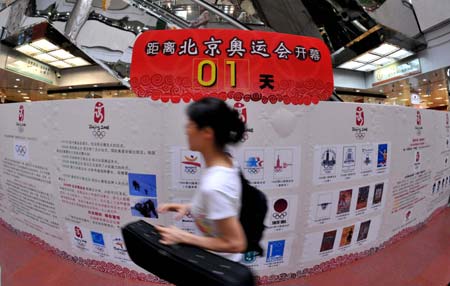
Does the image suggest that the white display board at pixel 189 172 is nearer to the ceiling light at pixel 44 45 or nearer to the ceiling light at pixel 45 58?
the ceiling light at pixel 44 45

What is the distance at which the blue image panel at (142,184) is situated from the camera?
2229 mm

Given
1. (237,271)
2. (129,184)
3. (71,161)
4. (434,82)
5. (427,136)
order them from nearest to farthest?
(237,271) → (129,184) → (71,161) → (427,136) → (434,82)

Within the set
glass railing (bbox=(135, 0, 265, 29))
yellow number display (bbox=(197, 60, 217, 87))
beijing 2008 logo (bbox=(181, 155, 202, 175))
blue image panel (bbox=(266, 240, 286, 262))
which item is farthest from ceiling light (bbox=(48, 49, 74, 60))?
blue image panel (bbox=(266, 240, 286, 262))

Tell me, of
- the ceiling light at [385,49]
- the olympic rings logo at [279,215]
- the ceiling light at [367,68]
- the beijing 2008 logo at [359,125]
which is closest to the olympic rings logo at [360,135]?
the beijing 2008 logo at [359,125]

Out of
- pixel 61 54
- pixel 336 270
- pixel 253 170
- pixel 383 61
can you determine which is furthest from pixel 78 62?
pixel 383 61

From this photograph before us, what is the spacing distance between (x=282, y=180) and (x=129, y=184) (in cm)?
149

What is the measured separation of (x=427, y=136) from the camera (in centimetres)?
345

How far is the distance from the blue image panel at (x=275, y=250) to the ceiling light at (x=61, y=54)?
542 cm

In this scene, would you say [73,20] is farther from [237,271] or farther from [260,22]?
[237,271]

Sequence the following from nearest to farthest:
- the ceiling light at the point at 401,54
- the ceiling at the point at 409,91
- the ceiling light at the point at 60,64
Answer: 1. the ceiling light at the point at 60,64
2. the ceiling light at the point at 401,54
3. the ceiling at the point at 409,91

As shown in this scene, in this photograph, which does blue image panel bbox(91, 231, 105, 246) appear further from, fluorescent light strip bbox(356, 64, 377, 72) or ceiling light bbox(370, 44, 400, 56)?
fluorescent light strip bbox(356, 64, 377, 72)

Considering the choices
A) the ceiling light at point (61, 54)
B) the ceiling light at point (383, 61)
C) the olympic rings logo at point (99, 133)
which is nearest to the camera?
the olympic rings logo at point (99, 133)

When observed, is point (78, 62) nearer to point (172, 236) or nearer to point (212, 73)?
point (212, 73)

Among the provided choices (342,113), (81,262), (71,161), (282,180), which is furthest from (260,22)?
(81,262)
